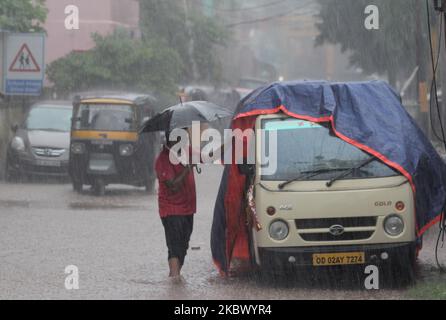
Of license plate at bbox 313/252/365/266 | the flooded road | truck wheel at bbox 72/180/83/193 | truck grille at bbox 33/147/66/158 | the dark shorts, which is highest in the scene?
truck grille at bbox 33/147/66/158

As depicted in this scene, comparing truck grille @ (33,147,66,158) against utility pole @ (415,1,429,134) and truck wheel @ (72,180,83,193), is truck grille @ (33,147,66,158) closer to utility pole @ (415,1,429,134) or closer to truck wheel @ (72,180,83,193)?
truck wheel @ (72,180,83,193)

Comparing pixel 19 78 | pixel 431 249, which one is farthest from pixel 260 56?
pixel 431 249

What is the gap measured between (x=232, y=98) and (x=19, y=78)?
1634cm

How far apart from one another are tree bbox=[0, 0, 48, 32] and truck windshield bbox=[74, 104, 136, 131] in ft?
23.4

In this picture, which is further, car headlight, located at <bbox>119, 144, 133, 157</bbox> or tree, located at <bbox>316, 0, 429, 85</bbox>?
tree, located at <bbox>316, 0, 429, 85</bbox>

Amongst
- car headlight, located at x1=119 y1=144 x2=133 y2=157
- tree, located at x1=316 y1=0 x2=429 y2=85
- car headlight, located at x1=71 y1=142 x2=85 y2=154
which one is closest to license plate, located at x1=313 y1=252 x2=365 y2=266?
car headlight, located at x1=119 y1=144 x2=133 y2=157

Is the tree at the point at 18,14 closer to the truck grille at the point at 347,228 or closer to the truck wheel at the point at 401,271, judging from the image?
the truck grille at the point at 347,228

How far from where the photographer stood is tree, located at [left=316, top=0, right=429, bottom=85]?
32.3 metres

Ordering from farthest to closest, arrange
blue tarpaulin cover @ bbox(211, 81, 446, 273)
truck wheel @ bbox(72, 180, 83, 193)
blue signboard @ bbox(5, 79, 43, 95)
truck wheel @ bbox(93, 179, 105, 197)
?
1. blue signboard @ bbox(5, 79, 43, 95)
2. truck wheel @ bbox(72, 180, 83, 193)
3. truck wheel @ bbox(93, 179, 105, 197)
4. blue tarpaulin cover @ bbox(211, 81, 446, 273)

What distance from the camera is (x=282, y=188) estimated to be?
422 inches

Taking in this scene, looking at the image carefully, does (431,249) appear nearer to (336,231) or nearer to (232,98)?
(336,231)

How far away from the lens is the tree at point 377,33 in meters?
32.3

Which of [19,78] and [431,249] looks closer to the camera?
[431,249]
